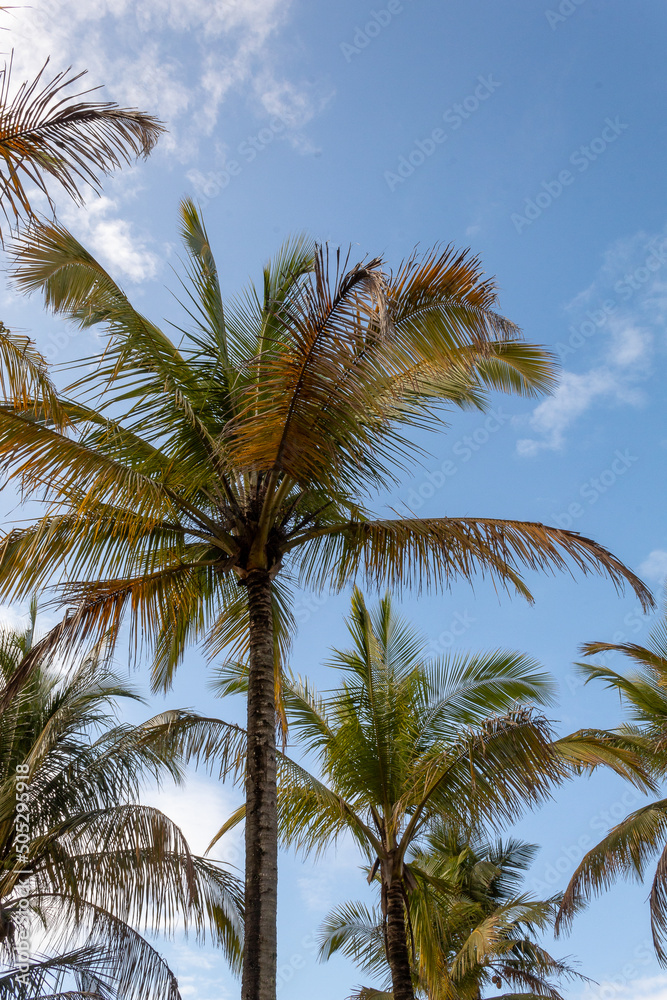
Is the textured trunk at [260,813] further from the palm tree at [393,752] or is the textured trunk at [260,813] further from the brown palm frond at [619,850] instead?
the brown palm frond at [619,850]

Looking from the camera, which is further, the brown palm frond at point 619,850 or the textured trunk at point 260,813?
the brown palm frond at point 619,850

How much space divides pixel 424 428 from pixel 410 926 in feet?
21.1

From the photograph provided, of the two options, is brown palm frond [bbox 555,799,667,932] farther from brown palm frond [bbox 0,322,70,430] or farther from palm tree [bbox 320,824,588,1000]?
brown palm frond [bbox 0,322,70,430]

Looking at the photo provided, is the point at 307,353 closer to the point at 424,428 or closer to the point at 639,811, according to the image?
the point at 424,428

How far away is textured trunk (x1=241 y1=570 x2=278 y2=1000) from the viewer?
20.0ft

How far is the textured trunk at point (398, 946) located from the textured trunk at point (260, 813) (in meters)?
4.32

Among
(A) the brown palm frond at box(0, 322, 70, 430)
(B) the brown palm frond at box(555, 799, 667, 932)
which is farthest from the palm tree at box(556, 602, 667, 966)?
(A) the brown palm frond at box(0, 322, 70, 430)

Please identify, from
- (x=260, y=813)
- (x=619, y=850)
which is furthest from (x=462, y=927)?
(x=260, y=813)

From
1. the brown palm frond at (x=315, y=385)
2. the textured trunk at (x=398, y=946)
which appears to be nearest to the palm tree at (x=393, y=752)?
the textured trunk at (x=398, y=946)

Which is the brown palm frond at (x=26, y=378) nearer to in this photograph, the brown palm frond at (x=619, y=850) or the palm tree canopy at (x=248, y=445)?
the palm tree canopy at (x=248, y=445)

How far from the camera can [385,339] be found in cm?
703

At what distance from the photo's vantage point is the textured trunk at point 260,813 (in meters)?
6.08

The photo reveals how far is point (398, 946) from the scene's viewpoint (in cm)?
1002

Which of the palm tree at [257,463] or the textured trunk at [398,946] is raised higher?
the palm tree at [257,463]
